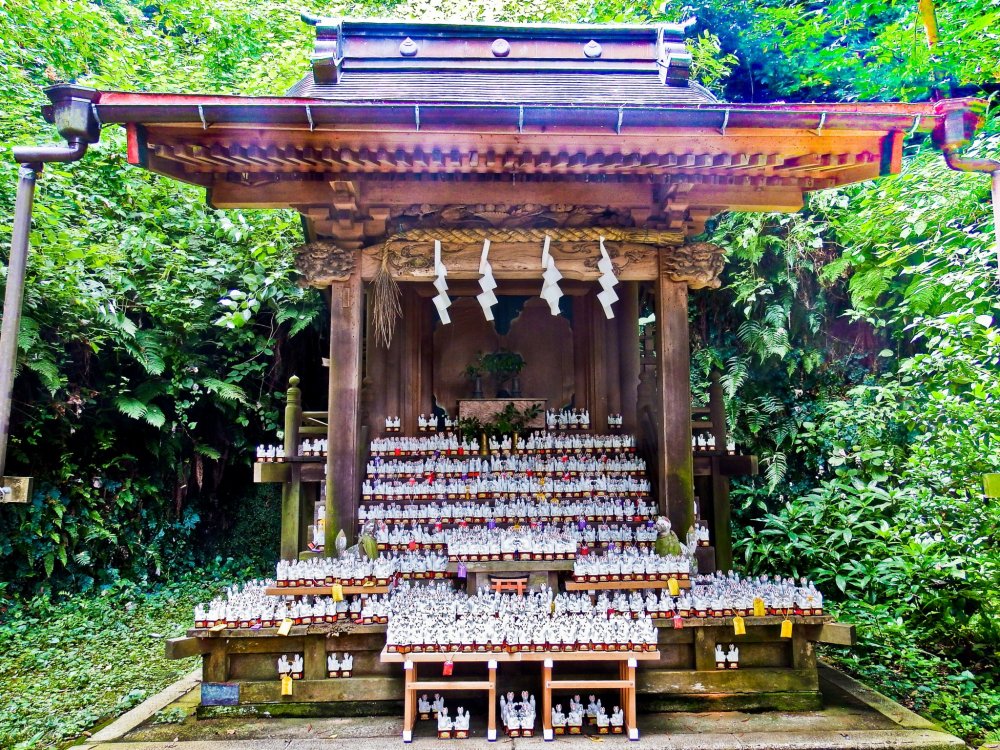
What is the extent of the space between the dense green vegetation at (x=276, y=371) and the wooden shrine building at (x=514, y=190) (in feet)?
5.41

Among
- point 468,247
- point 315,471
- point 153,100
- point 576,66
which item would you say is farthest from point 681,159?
point 315,471

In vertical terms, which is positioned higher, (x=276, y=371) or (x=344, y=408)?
(x=276, y=371)

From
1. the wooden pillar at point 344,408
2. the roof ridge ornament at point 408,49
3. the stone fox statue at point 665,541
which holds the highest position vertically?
the roof ridge ornament at point 408,49

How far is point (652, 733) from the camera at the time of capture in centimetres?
356

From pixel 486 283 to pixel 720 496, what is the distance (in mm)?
3126

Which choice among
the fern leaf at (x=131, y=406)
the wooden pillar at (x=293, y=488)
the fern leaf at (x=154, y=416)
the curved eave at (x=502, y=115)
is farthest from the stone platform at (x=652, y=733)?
the fern leaf at (x=131, y=406)

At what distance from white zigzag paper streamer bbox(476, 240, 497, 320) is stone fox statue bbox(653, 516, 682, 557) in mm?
2135

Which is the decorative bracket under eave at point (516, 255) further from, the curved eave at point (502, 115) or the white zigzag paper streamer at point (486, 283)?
the curved eave at point (502, 115)

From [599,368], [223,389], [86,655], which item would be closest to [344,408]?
[599,368]

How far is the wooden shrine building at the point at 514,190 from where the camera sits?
3941 millimetres

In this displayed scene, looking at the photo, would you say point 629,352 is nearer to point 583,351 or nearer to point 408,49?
point 583,351

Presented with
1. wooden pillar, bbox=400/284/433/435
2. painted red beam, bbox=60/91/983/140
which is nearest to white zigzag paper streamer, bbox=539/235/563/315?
painted red beam, bbox=60/91/983/140

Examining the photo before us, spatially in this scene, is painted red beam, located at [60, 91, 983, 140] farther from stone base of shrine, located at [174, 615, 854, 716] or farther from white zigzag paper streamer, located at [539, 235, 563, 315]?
stone base of shrine, located at [174, 615, 854, 716]

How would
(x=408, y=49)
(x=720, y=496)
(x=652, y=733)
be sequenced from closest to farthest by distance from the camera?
(x=652, y=733) → (x=720, y=496) → (x=408, y=49)
